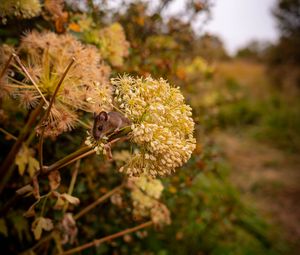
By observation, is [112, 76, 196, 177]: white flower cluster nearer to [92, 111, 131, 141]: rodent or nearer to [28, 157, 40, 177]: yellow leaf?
[92, 111, 131, 141]: rodent

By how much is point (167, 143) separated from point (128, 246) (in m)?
1.67

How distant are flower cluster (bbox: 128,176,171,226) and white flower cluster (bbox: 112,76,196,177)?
64 cm

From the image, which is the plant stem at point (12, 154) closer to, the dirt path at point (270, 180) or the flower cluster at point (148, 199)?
the flower cluster at point (148, 199)

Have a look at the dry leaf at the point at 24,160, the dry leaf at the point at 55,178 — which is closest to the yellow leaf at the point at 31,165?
the dry leaf at the point at 24,160

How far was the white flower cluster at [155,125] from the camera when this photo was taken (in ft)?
Result: 3.36

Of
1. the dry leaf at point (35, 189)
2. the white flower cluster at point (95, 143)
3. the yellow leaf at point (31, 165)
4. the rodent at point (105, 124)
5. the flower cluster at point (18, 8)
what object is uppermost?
the flower cluster at point (18, 8)

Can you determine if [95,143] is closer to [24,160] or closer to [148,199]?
[24,160]

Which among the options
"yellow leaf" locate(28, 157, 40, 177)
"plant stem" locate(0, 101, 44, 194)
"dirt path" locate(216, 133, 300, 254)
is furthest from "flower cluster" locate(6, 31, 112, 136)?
"dirt path" locate(216, 133, 300, 254)

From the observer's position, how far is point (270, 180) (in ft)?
19.5

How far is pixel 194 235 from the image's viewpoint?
10.2 feet

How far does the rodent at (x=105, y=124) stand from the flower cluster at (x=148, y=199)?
2.37 ft

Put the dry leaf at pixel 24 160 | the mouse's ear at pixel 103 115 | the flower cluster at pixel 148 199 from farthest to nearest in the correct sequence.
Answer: the flower cluster at pixel 148 199 → the dry leaf at pixel 24 160 → the mouse's ear at pixel 103 115

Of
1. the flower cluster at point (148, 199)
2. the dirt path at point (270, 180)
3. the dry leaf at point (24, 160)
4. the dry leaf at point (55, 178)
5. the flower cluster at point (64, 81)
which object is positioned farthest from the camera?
the dirt path at point (270, 180)

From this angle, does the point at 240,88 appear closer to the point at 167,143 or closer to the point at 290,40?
A: the point at 290,40
